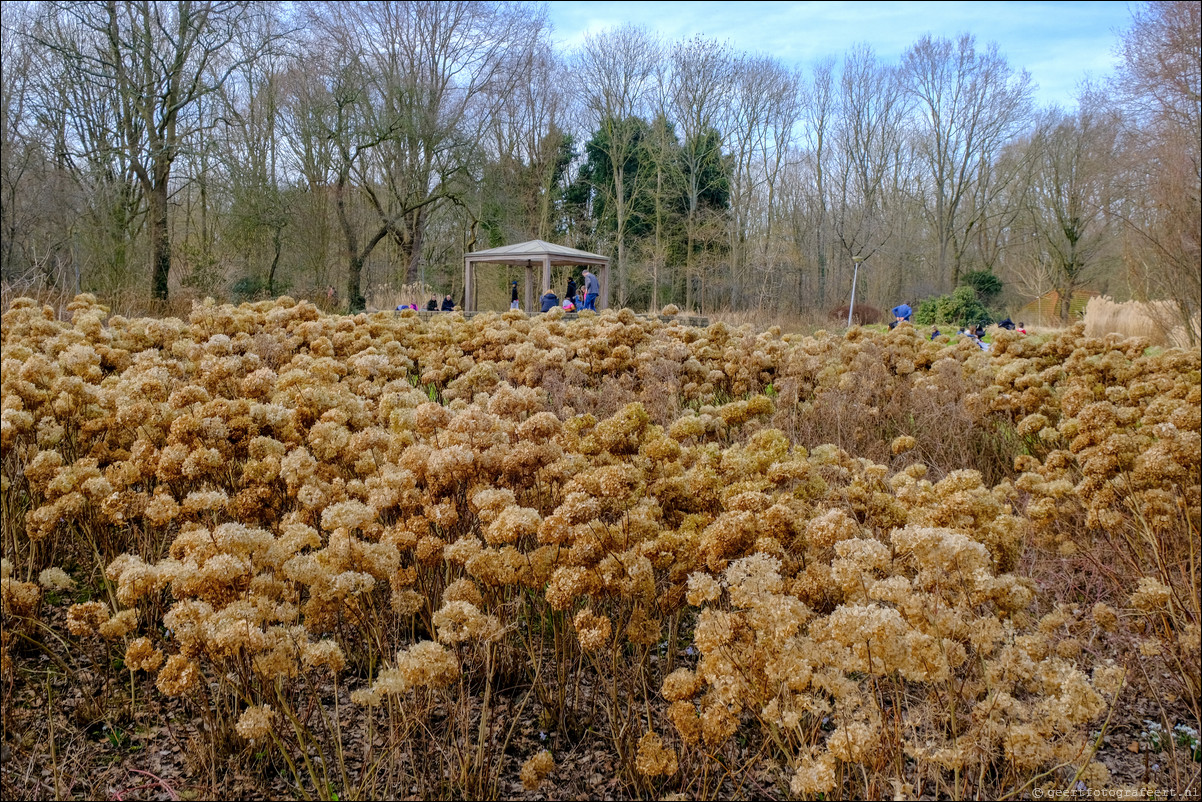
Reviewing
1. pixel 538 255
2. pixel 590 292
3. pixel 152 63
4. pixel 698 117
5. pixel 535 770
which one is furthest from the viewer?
pixel 698 117

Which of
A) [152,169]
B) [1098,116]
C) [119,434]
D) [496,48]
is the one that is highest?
[496,48]

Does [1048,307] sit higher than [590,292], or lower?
higher

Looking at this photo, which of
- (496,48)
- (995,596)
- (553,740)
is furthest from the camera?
(496,48)

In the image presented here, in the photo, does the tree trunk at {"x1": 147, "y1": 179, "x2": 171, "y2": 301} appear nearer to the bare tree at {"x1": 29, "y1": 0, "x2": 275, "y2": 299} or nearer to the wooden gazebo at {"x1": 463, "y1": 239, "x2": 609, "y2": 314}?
the bare tree at {"x1": 29, "y1": 0, "x2": 275, "y2": 299}

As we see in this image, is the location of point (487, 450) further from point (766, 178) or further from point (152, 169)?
point (766, 178)

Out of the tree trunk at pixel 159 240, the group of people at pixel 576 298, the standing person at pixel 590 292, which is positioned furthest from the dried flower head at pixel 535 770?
the tree trunk at pixel 159 240

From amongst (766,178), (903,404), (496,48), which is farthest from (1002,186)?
(903,404)

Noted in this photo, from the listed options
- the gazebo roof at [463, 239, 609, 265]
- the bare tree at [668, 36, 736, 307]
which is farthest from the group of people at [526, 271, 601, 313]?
the bare tree at [668, 36, 736, 307]

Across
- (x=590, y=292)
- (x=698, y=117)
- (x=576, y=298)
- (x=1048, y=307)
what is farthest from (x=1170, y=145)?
(x=1048, y=307)

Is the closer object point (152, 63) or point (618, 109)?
point (152, 63)

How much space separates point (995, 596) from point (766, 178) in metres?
29.0

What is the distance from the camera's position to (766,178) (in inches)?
1131

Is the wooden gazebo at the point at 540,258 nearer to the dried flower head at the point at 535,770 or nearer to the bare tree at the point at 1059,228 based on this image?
the bare tree at the point at 1059,228

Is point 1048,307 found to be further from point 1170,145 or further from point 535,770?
point 535,770
